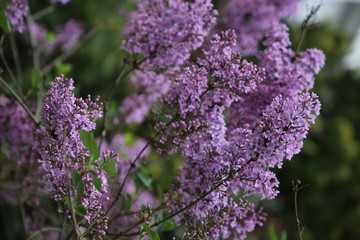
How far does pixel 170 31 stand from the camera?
3.39 ft

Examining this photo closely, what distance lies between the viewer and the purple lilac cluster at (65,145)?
0.75 m

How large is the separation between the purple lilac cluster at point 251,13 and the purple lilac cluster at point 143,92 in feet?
1.38

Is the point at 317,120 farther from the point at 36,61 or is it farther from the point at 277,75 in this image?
the point at 277,75

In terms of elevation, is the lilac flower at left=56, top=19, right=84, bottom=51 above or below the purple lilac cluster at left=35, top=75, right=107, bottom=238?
above

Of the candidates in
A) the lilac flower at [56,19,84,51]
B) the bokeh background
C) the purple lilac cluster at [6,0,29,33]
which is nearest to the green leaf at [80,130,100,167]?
the purple lilac cluster at [6,0,29,33]

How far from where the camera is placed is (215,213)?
0.88 m

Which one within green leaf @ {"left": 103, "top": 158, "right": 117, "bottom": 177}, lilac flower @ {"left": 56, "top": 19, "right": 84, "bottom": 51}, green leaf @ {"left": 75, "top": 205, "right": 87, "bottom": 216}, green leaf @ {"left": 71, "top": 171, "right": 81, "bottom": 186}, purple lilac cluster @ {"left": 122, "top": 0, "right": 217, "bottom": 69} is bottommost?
green leaf @ {"left": 75, "top": 205, "right": 87, "bottom": 216}

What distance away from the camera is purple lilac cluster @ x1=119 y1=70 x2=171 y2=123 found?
1.17 m

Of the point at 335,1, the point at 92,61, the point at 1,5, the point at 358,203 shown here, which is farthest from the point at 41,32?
the point at 335,1

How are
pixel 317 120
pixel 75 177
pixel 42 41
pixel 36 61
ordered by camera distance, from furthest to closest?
pixel 317 120 < pixel 42 41 < pixel 36 61 < pixel 75 177

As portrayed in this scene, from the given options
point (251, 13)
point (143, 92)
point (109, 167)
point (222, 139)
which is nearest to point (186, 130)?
point (222, 139)

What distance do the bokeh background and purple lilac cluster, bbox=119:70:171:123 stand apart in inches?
79.6

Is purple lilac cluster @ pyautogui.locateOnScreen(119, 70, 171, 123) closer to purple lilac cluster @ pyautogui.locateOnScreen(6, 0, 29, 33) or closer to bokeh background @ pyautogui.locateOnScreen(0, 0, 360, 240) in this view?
purple lilac cluster @ pyautogui.locateOnScreen(6, 0, 29, 33)

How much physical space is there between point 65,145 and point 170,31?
432 mm
